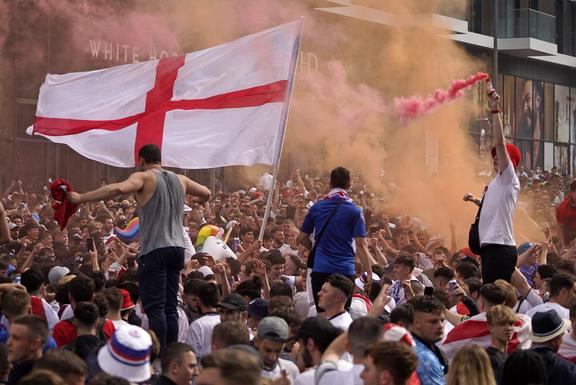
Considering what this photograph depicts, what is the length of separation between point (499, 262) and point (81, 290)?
3.38 metres

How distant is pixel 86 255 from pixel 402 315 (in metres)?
6.03

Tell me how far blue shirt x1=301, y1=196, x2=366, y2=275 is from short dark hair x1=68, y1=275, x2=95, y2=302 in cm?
204

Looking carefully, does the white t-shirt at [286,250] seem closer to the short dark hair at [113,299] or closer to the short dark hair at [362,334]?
the short dark hair at [113,299]

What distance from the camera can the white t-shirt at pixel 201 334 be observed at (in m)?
8.84

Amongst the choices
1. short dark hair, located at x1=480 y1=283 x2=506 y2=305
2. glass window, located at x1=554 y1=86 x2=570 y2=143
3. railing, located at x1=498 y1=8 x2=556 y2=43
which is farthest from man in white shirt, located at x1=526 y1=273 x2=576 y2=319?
glass window, located at x1=554 y1=86 x2=570 y2=143

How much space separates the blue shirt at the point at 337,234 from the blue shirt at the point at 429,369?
240 cm

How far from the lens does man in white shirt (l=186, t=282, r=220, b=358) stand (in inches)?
348

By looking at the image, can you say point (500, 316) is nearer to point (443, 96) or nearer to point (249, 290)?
point (249, 290)

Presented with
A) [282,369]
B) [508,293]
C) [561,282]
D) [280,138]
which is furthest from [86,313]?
[280,138]

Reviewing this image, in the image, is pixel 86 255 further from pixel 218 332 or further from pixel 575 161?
pixel 575 161

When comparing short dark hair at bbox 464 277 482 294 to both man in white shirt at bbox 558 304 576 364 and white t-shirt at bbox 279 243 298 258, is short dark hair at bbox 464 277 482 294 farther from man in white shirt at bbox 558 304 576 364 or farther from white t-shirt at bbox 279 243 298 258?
white t-shirt at bbox 279 243 298 258

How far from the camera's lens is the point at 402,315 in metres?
8.18

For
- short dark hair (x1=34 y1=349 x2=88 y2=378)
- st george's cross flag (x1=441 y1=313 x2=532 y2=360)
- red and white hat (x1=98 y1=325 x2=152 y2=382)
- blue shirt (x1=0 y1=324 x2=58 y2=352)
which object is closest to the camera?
short dark hair (x1=34 y1=349 x2=88 y2=378)

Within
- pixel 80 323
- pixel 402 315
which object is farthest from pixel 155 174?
pixel 402 315
